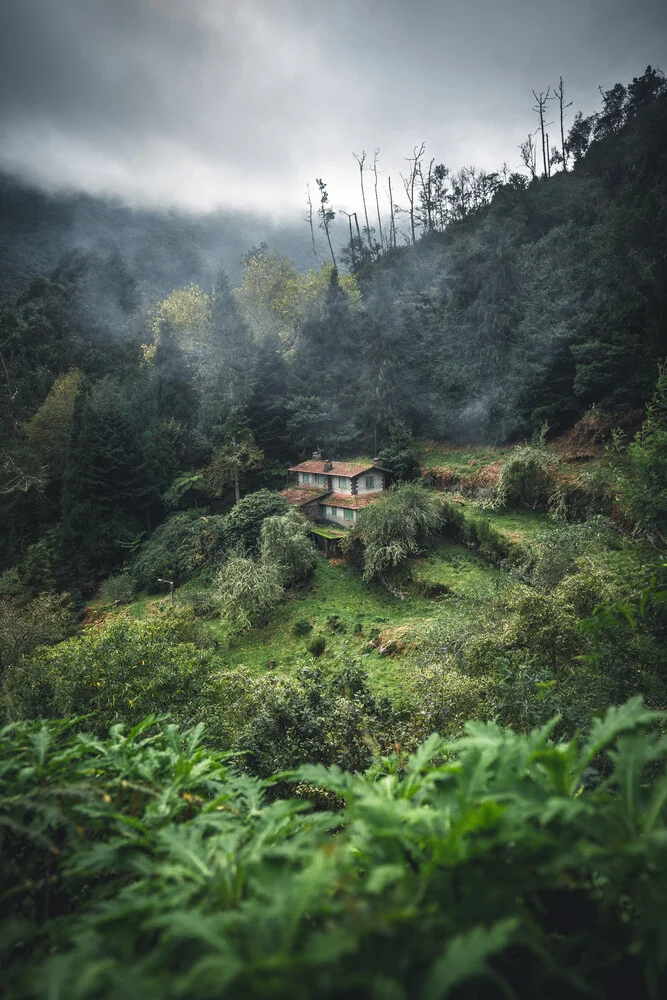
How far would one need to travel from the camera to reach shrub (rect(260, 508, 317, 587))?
21188 millimetres

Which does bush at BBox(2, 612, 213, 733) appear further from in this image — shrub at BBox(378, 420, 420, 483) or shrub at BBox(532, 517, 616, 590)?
shrub at BBox(378, 420, 420, 483)

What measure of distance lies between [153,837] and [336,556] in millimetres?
23298

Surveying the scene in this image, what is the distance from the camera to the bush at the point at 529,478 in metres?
21.0

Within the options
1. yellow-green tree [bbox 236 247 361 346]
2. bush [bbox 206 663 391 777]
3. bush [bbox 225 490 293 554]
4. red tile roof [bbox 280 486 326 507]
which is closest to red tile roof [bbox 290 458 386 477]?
red tile roof [bbox 280 486 326 507]

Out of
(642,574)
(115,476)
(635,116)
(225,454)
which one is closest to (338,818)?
(642,574)

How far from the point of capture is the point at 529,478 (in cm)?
2127

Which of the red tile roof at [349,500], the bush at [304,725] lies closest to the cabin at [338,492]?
the red tile roof at [349,500]

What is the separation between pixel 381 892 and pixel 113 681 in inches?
349

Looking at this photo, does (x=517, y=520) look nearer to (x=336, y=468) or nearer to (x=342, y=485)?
(x=342, y=485)

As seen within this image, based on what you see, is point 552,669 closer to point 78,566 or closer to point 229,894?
point 229,894

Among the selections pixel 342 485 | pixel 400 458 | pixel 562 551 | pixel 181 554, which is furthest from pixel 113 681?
pixel 400 458

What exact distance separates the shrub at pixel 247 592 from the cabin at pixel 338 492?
6.20 m

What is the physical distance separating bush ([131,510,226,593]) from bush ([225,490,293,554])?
0.83m

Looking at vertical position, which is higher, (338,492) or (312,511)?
(338,492)
